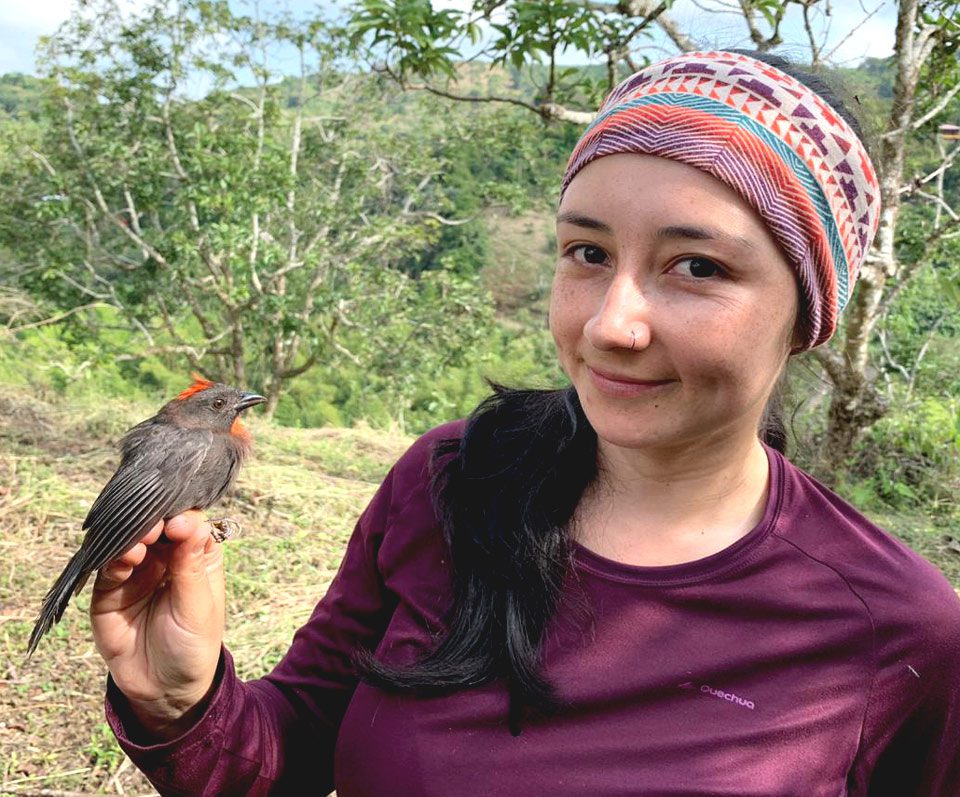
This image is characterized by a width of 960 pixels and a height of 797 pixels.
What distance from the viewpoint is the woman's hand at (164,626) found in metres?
1.43

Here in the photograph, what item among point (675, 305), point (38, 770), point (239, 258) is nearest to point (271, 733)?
point (675, 305)

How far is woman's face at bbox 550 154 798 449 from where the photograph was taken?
1245mm

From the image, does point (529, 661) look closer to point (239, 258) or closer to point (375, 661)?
point (375, 661)

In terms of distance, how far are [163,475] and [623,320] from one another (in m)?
1.21

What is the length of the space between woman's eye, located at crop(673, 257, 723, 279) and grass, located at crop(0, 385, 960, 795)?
265 cm

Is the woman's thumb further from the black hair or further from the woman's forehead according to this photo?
the woman's forehead

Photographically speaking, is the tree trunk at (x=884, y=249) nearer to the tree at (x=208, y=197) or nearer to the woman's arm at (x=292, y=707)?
the woman's arm at (x=292, y=707)

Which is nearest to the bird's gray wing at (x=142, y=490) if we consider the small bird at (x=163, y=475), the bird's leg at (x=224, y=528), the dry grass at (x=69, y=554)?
the small bird at (x=163, y=475)

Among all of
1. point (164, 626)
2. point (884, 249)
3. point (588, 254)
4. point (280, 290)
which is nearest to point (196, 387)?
point (164, 626)

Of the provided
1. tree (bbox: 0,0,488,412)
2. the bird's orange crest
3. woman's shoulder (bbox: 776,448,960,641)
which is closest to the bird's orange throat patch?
the bird's orange crest

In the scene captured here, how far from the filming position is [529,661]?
4.49 ft

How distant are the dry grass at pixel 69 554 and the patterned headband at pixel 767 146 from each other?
2712 mm

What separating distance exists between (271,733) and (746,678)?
0.81 m

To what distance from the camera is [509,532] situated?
154 centimetres
